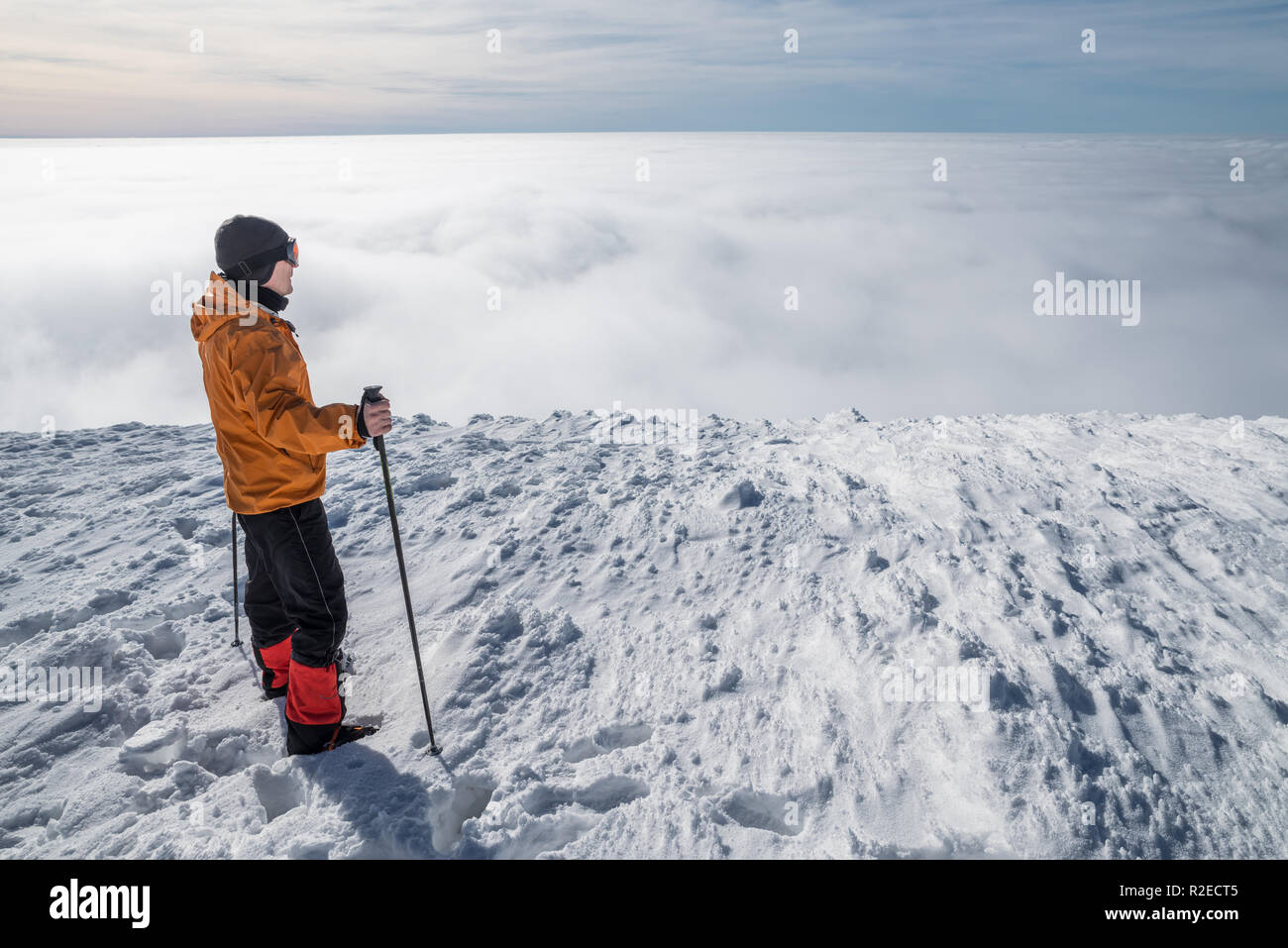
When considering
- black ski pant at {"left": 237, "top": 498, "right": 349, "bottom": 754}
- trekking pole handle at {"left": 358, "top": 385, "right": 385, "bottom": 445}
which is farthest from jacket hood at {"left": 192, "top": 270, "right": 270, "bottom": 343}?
black ski pant at {"left": 237, "top": 498, "right": 349, "bottom": 754}

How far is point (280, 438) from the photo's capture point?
2750mm

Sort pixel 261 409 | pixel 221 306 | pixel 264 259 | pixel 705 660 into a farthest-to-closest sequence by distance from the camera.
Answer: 1. pixel 705 660
2. pixel 264 259
3. pixel 221 306
4. pixel 261 409

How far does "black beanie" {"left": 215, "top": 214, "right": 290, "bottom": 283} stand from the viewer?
9.51 feet

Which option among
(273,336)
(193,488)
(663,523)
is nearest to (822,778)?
(663,523)

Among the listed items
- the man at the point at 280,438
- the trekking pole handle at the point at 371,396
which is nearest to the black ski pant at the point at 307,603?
the man at the point at 280,438

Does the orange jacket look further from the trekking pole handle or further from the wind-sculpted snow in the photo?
the wind-sculpted snow

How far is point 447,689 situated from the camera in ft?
11.8

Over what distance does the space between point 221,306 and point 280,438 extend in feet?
2.07

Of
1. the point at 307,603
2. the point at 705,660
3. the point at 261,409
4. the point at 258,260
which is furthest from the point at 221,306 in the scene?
the point at 705,660

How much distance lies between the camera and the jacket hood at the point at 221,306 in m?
2.85

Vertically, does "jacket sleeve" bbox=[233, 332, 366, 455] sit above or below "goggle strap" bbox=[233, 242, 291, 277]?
below

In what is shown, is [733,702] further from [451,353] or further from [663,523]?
[451,353]

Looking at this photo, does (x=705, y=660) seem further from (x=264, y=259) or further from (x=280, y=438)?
(x=264, y=259)
